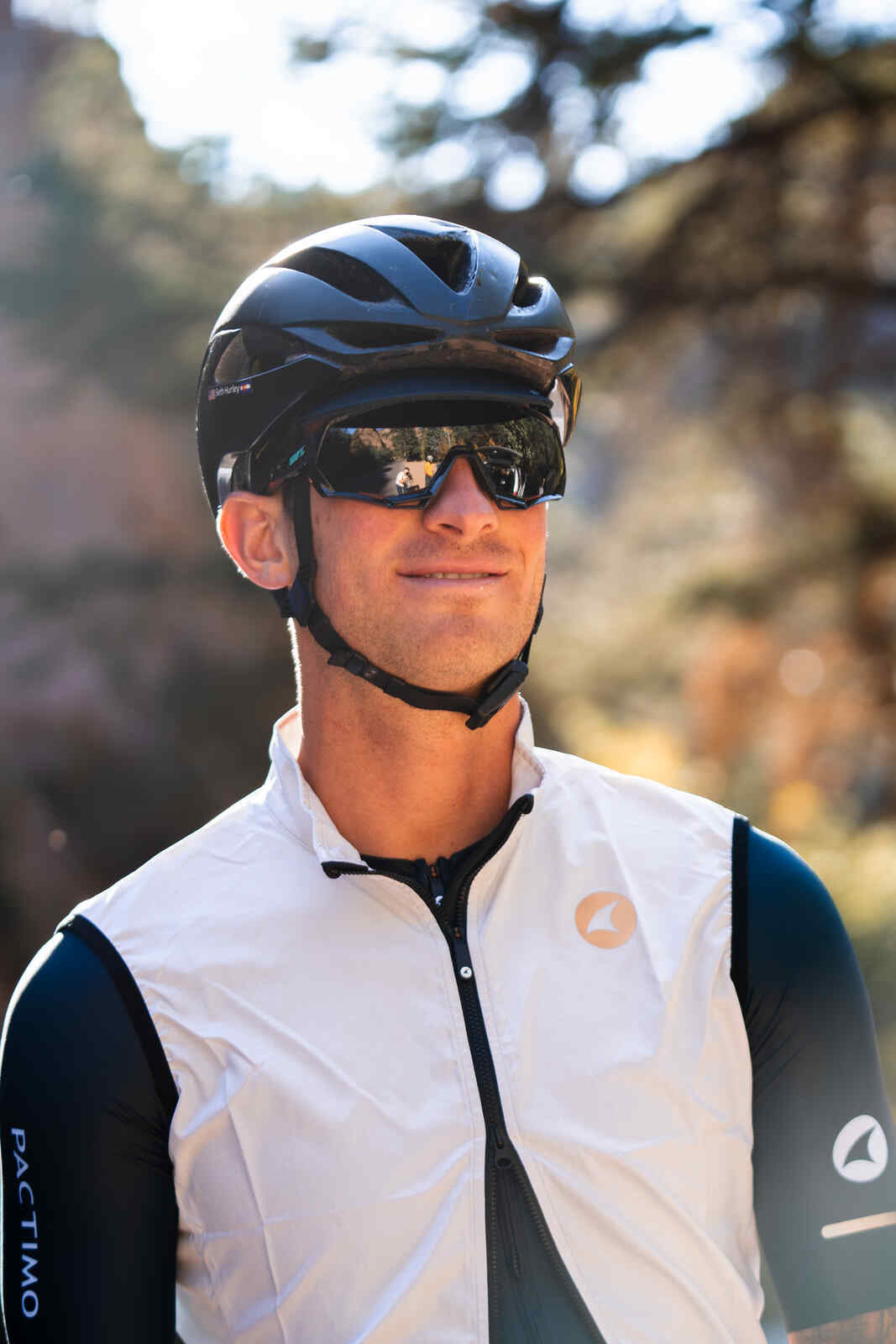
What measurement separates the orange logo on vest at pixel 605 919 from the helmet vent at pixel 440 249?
1032 mm

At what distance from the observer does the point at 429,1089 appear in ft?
5.34

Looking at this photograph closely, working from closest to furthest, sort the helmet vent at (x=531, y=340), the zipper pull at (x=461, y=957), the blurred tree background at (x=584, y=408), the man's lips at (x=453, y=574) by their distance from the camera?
the zipper pull at (x=461, y=957) → the man's lips at (x=453, y=574) → the helmet vent at (x=531, y=340) → the blurred tree background at (x=584, y=408)

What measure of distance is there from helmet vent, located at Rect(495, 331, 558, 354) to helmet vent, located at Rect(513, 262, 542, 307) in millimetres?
72

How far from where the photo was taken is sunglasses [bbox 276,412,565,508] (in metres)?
1.88

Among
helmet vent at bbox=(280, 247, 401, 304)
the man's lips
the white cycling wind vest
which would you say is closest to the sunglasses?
the man's lips

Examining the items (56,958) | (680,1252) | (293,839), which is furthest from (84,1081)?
(680,1252)

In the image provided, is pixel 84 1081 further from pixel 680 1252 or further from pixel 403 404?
pixel 403 404

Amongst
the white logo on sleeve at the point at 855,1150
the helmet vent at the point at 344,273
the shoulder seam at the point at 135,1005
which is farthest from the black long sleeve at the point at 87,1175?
the helmet vent at the point at 344,273

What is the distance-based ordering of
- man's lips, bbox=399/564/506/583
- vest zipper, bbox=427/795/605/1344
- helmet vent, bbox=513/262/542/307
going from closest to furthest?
vest zipper, bbox=427/795/605/1344, man's lips, bbox=399/564/506/583, helmet vent, bbox=513/262/542/307

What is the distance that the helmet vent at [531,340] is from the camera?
1.99 m

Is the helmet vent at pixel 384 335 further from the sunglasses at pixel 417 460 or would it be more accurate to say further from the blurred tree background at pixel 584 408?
the blurred tree background at pixel 584 408

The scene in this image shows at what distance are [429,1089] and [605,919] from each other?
13.8 inches

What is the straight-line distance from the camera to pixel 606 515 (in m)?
15.2

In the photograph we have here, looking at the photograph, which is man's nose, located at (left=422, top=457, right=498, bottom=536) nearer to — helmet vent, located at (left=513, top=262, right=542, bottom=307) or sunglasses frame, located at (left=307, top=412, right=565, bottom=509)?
sunglasses frame, located at (left=307, top=412, right=565, bottom=509)
